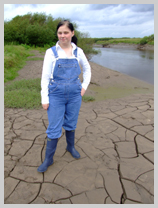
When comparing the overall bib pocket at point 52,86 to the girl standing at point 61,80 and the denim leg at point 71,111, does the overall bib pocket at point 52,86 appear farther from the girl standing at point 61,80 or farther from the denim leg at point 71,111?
the denim leg at point 71,111

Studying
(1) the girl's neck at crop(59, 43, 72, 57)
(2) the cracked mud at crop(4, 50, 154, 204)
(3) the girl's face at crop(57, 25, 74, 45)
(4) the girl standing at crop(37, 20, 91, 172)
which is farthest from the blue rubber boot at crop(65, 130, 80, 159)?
(3) the girl's face at crop(57, 25, 74, 45)

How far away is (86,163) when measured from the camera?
2293 mm

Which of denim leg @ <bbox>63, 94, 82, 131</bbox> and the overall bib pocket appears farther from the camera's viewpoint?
denim leg @ <bbox>63, 94, 82, 131</bbox>

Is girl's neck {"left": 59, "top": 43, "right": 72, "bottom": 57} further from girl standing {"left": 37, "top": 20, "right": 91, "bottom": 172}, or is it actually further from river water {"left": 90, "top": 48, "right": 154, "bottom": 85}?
river water {"left": 90, "top": 48, "right": 154, "bottom": 85}

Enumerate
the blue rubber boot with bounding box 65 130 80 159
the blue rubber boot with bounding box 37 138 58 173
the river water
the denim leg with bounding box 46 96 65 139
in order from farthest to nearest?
the river water
the blue rubber boot with bounding box 65 130 80 159
the blue rubber boot with bounding box 37 138 58 173
the denim leg with bounding box 46 96 65 139

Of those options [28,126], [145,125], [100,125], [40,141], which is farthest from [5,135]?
[145,125]

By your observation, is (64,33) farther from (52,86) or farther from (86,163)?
(86,163)

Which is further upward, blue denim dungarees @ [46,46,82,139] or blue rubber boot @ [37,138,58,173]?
blue denim dungarees @ [46,46,82,139]

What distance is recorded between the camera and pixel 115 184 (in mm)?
1989

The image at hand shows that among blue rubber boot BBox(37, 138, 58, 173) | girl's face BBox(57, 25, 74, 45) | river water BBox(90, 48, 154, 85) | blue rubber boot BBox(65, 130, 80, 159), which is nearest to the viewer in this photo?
girl's face BBox(57, 25, 74, 45)

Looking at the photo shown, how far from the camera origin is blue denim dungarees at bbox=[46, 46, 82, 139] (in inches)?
70.7

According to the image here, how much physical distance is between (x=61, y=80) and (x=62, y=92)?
0.42ft

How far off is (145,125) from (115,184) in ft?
5.44

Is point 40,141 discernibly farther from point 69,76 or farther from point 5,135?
point 69,76
